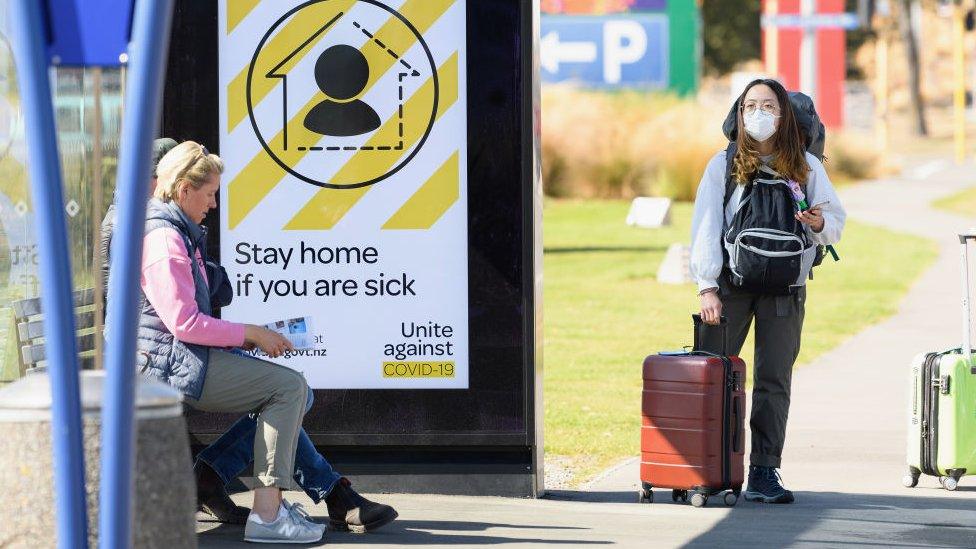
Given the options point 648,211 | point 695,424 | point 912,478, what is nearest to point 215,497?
point 695,424

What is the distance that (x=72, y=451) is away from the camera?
12.8 feet

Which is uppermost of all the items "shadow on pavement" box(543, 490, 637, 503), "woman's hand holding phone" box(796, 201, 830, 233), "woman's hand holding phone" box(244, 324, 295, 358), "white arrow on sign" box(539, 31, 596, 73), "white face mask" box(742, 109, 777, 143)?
"white arrow on sign" box(539, 31, 596, 73)

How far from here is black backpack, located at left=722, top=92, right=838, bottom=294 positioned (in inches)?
276

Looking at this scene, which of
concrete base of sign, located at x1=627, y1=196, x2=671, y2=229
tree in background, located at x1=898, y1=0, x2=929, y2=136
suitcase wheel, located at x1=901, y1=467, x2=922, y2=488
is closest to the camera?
suitcase wheel, located at x1=901, y1=467, x2=922, y2=488

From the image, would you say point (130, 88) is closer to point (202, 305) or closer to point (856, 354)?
point (202, 305)

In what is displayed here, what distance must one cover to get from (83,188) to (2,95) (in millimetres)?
446

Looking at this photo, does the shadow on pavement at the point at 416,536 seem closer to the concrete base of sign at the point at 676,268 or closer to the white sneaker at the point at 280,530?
the white sneaker at the point at 280,530

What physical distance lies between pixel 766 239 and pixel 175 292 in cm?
249

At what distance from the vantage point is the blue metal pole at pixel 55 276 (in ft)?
12.8

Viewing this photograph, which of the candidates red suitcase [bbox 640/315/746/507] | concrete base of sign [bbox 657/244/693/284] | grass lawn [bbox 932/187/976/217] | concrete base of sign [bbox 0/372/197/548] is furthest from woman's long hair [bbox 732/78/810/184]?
grass lawn [bbox 932/187/976/217]

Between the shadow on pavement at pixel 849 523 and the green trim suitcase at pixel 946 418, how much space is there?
0.62 ft

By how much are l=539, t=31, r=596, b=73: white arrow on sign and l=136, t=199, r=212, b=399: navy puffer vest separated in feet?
117

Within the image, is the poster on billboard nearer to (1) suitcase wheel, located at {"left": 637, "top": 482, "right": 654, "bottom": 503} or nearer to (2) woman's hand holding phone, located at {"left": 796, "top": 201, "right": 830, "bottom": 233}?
(1) suitcase wheel, located at {"left": 637, "top": 482, "right": 654, "bottom": 503}

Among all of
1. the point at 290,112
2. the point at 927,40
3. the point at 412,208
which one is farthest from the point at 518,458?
the point at 927,40
